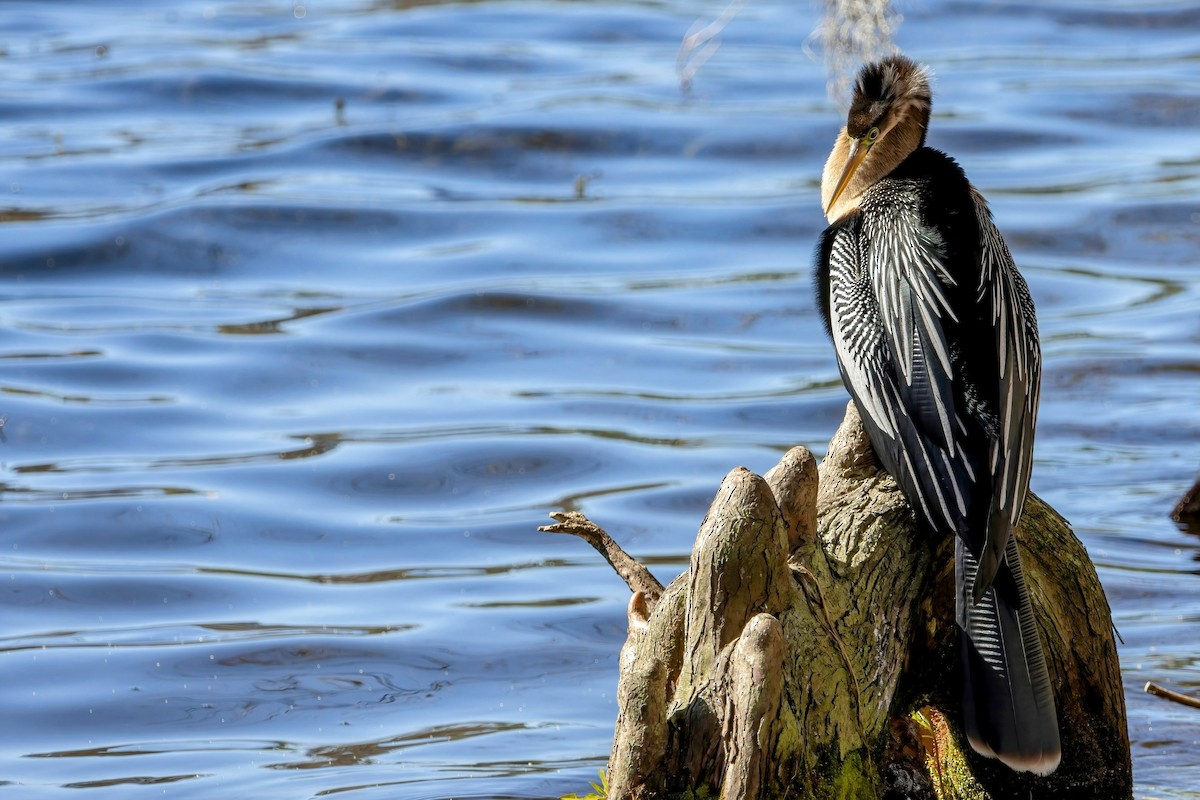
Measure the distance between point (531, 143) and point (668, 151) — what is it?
45.1 inches

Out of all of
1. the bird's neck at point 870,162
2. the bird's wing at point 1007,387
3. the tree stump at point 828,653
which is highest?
the bird's neck at point 870,162

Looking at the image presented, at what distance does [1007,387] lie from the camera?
14.4 feet

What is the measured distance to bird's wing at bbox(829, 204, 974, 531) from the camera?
419 centimetres

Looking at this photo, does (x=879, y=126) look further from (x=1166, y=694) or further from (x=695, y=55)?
(x=695, y=55)

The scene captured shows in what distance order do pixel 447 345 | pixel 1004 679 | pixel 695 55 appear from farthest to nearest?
pixel 695 55 < pixel 447 345 < pixel 1004 679

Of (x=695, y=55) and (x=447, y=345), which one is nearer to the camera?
(x=447, y=345)

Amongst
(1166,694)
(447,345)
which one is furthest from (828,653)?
(447,345)

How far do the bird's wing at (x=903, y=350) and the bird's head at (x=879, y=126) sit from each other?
1.07 ft

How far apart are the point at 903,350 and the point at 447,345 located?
22.3 feet

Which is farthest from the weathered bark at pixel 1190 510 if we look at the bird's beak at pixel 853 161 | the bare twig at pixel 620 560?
the bare twig at pixel 620 560

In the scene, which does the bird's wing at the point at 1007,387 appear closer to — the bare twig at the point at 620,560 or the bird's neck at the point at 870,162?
the bird's neck at the point at 870,162

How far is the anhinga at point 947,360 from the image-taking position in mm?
4023

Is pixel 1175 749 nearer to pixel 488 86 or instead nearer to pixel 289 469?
pixel 289 469

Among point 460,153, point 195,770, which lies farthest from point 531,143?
point 195,770
